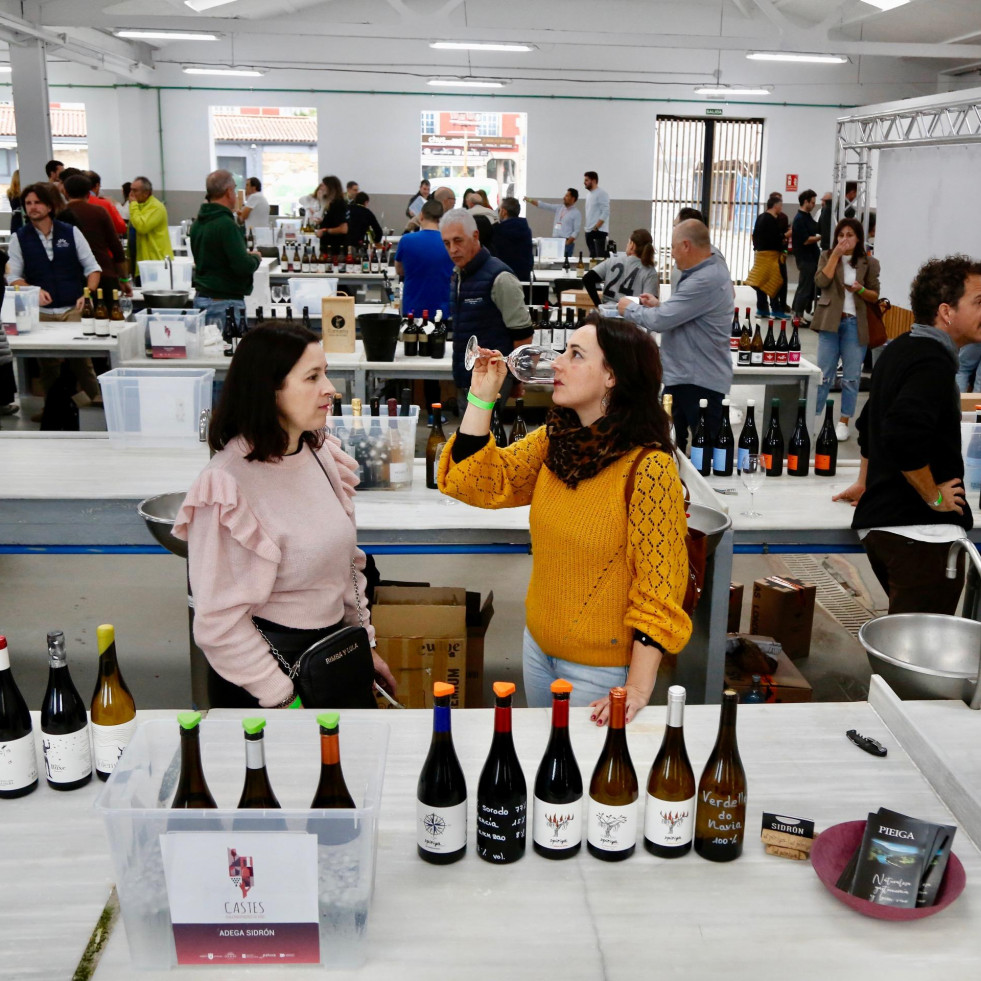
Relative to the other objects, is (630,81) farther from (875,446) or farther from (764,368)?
(875,446)

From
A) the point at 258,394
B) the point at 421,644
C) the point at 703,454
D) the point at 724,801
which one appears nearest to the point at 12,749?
the point at 258,394

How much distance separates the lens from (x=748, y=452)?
3639mm

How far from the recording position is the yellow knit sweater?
81.6 inches

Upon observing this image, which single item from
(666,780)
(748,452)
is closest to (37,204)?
(748,452)

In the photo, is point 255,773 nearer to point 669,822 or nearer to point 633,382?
point 669,822

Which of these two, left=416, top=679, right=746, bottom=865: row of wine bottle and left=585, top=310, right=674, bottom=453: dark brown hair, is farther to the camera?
left=585, top=310, right=674, bottom=453: dark brown hair

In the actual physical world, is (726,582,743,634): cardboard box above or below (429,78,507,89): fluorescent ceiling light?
below

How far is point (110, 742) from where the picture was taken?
1.72m

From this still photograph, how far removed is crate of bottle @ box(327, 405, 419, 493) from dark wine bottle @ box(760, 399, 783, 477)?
4.26 feet

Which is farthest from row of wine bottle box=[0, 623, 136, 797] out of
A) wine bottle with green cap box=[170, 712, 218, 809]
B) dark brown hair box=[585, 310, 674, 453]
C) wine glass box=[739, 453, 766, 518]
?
wine glass box=[739, 453, 766, 518]

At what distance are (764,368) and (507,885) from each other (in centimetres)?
497

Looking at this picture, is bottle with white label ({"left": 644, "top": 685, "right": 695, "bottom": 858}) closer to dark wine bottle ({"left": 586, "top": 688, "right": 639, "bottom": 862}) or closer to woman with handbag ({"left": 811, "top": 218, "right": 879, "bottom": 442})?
dark wine bottle ({"left": 586, "top": 688, "right": 639, "bottom": 862})

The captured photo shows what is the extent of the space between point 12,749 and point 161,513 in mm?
1621

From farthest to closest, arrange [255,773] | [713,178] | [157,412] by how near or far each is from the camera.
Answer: [713,178] < [157,412] < [255,773]
